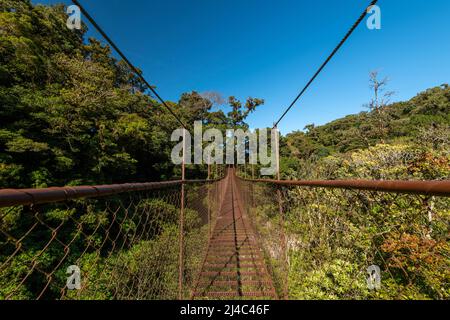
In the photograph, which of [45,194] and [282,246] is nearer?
[45,194]

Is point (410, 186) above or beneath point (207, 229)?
above

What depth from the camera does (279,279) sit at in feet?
7.64

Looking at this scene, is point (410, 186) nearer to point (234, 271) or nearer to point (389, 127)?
point (234, 271)

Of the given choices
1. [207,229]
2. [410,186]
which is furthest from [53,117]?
[410,186]

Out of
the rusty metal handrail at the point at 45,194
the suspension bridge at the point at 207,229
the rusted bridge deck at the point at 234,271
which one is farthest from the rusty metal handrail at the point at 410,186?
the rusted bridge deck at the point at 234,271

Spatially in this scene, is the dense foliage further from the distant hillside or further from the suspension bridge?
the distant hillside

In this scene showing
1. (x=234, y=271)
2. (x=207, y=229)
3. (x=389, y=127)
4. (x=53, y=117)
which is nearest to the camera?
(x=234, y=271)

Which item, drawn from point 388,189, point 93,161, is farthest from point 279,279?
point 93,161

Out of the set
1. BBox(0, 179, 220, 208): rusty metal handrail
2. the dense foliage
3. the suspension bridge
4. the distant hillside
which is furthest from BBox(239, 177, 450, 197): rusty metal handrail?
the distant hillside

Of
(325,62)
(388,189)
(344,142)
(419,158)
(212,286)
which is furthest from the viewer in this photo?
(344,142)

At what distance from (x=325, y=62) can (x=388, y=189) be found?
3.87ft

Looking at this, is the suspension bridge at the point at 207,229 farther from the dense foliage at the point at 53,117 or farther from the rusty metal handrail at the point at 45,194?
the dense foliage at the point at 53,117

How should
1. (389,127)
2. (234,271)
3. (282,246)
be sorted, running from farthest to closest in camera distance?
1. (389,127)
2. (234,271)
3. (282,246)
